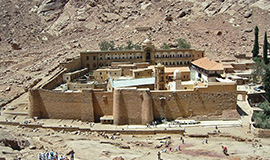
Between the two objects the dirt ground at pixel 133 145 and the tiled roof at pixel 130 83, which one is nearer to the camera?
the dirt ground at pixel 133 145

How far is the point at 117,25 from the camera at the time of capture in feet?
200

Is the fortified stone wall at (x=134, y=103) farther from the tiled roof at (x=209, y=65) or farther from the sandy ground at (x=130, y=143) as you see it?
the tiled roof at (x=209, y=65)

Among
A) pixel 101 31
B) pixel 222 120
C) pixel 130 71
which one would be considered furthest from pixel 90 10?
pixel 222 120

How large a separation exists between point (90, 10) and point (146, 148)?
162ft

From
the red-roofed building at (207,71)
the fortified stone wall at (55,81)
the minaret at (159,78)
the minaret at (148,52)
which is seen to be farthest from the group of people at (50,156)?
the minaret at (148,52)

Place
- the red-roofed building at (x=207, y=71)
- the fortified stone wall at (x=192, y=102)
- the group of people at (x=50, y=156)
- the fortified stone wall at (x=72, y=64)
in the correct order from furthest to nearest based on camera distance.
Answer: the fortified stone wall at (x=72, y=64) < the red-roofed building at (x=207, y=71) < the fortified stone wall at (x=192, y=102) < the group of people at (x=50, y=156)

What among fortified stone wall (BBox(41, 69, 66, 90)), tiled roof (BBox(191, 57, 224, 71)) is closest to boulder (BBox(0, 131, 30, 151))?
fortified stone wall (BBox(41, 69, 66, 90))

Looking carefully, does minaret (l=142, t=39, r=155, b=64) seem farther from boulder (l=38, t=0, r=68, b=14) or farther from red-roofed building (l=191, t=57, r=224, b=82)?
boulder (l=38, t=0, r=68, b=14)

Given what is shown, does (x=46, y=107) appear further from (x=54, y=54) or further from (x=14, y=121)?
(x=54, y=54)

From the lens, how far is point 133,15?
2506 inches

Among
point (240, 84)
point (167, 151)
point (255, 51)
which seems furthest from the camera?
point (255, 51)

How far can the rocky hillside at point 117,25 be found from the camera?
51966 mm

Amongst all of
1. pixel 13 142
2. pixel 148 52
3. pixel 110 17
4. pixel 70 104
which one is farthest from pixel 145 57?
pixel 110 17

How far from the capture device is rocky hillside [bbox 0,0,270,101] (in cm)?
5197
